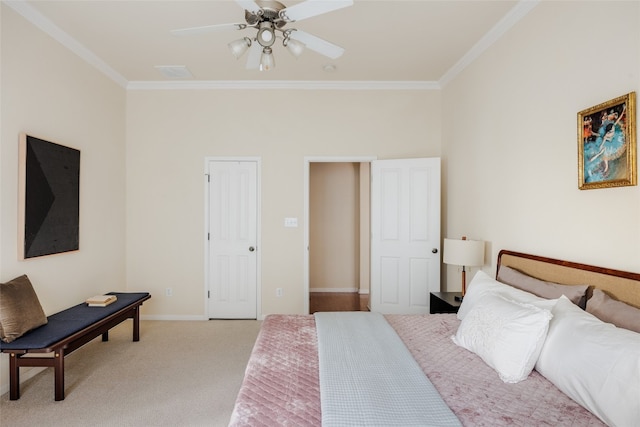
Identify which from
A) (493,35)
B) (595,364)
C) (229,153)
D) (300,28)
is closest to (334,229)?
(229,153)

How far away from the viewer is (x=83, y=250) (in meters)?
3.41

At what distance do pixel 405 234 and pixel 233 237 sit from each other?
7.06 ft

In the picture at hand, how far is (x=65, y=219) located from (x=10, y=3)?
1.74 meters

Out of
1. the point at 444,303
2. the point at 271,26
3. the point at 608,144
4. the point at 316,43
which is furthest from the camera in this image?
the point at 444,303

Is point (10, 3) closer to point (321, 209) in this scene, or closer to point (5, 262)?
point (5, 262)

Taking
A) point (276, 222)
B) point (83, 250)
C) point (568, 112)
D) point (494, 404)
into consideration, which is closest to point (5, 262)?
point (83, 250)

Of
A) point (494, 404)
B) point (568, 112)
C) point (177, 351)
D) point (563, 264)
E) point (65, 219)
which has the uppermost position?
point (568, 112)

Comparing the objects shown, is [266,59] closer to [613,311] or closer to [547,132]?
[547,132]

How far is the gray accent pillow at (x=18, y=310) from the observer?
7.43 ft

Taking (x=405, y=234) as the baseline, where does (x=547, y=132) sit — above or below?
above

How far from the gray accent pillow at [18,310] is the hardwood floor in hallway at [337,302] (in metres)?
3.03

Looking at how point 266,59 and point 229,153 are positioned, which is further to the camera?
point 229,153

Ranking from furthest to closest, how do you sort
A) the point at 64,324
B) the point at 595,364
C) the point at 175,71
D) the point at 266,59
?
the point at 175,71 → the point at 64,324 → the point at 266,59 → the point at 595,364

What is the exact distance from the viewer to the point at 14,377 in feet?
7.77
